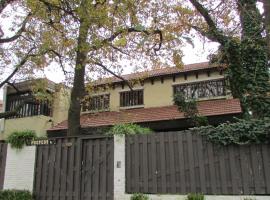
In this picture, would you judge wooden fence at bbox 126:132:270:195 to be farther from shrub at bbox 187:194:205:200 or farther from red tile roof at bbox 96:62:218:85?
red tile roof at bbox 96:62:218:85

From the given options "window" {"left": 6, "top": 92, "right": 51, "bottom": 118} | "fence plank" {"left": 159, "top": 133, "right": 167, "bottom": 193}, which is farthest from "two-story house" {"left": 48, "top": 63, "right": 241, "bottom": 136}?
"fence plank" {"left": 159, "top": 133, "right": 167, "bottom": 193}

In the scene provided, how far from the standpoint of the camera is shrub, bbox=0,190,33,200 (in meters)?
11.3

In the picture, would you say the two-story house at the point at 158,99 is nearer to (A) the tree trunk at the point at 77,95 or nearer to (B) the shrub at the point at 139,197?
(A) the tree trunk at the point at 77,95

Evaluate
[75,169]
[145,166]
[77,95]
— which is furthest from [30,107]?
[145,166]

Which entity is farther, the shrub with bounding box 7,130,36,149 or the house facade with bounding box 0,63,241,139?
the house facade with bounding box 0,63,241,139

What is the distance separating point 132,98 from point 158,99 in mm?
1864

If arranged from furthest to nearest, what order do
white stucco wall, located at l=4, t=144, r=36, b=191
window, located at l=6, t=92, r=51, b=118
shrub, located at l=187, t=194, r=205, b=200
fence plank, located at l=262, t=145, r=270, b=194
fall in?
window, located at l=6, t=92, r=51, b=118 → white stucco wall, located at l=4, t=144, r=36, b=191 → shrub, located at l=187, t=194, r=205, b=200 → fence plank, located at l=262, t=145, r=270, b=194

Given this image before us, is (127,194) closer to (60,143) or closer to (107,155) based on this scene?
(107,155)

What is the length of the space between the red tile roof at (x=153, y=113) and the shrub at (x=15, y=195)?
7.71 metres

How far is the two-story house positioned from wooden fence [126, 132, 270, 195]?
6628 millimetres

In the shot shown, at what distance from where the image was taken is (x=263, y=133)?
30.4ft

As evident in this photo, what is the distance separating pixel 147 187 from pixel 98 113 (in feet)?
36.1

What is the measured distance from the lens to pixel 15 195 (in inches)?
447

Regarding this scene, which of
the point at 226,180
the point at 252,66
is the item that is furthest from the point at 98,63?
the point at 226,180
